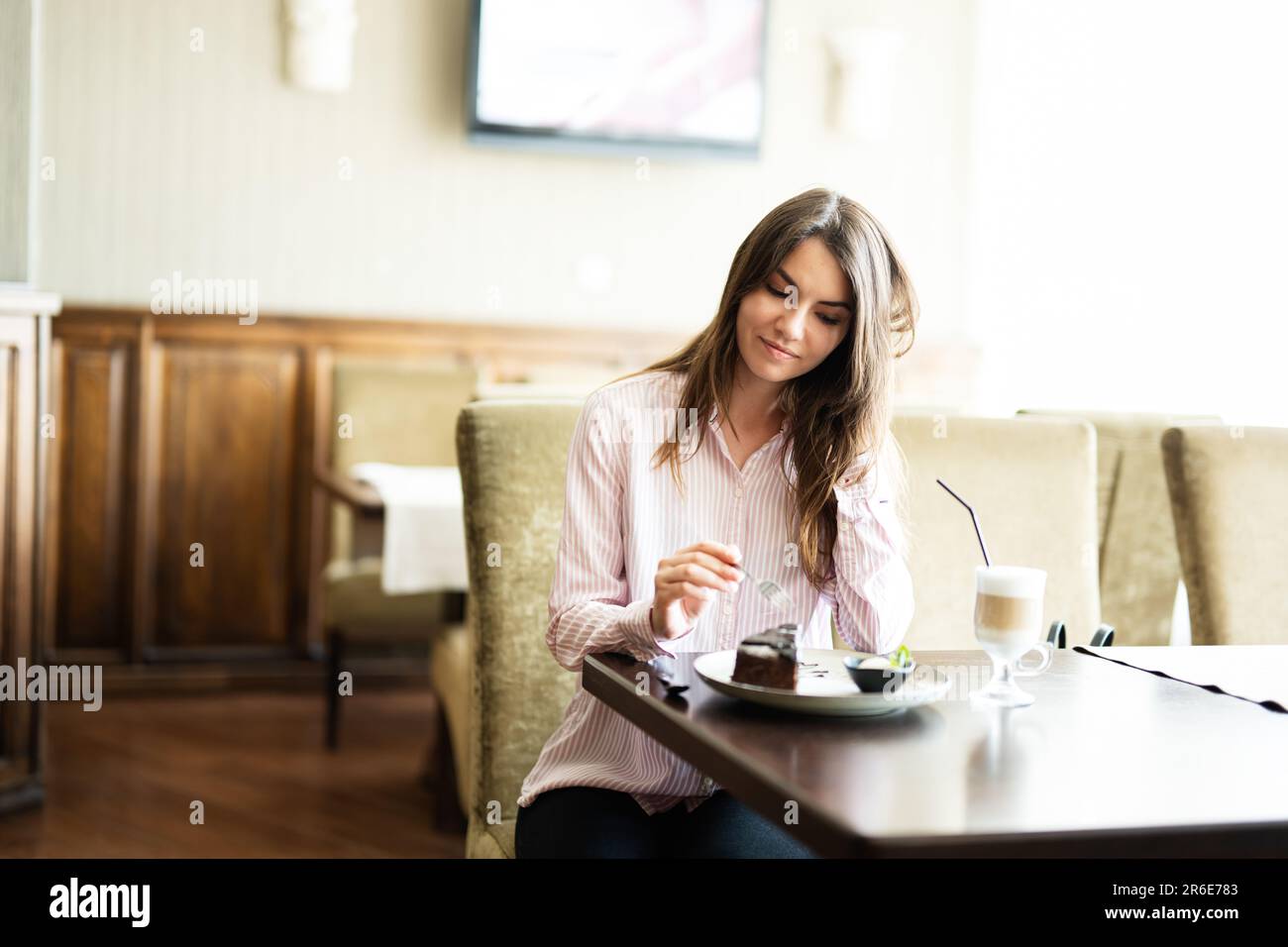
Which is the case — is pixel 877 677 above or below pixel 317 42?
below

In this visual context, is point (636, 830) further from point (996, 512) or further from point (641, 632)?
point (996, 512)

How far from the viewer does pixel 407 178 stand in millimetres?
4465

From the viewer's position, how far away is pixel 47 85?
4125 millimetres

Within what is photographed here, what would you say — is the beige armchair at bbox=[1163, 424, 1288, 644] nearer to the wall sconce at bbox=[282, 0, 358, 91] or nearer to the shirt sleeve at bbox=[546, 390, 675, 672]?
the shirt sleeve at bbox=[546, 390, 675, 672]

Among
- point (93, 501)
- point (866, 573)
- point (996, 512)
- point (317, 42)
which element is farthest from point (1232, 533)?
point (93, 501)

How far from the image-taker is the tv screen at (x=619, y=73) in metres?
4.41

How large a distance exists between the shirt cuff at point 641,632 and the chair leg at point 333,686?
235cm

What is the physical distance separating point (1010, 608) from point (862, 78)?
3739 millimetres

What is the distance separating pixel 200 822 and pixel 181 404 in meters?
1.65

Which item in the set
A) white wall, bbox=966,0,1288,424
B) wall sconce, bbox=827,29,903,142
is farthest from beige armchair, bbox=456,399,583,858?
wall sconce, bbox=827,29,903,142

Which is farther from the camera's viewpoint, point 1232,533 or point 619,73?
point 619,73

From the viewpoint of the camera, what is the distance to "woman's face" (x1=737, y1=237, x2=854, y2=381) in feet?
5.32

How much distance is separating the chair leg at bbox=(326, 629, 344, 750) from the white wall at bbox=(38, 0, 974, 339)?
1.25m
